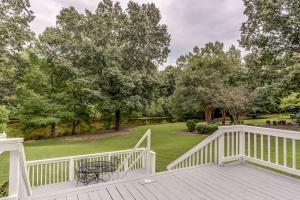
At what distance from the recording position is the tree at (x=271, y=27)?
28.6 ft

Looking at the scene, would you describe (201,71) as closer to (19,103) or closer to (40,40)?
(40,40)

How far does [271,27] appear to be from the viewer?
9.44 m

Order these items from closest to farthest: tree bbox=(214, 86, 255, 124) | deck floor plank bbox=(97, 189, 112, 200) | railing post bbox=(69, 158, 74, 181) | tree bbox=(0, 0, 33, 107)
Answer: deck floor plank bbox=(97, 189, 112, 200)
railing post bbox=(69, 158, 74, 181)
tree bbox=(0, 0, 33, 107)
tree bbox=(214, 86, 255, 124)

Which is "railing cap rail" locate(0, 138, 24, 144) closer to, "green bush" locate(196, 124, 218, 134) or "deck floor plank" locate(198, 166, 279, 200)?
"deck floor plank" locate(198, 166, 279, 200)

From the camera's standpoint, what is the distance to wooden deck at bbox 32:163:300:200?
2682 millimetres

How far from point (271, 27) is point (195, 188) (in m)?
9.54

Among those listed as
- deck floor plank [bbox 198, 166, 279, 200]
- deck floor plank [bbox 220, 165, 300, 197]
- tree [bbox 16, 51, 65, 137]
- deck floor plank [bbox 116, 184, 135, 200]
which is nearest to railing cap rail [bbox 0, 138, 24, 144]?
deck floor plank [bbox 116, 184, 135, 200]

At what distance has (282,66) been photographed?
9.27 meters

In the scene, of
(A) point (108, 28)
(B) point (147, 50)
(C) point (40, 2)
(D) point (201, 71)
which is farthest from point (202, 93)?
(C) point (40, 2)

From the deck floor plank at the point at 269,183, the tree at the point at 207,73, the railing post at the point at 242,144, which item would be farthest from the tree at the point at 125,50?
the deck floor plank at the point at 269,183

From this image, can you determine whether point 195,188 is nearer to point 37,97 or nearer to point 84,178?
point 84,178

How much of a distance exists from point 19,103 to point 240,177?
1548 cm

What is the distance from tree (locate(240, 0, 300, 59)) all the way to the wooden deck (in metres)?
7.70

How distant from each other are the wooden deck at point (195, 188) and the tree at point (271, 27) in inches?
303
